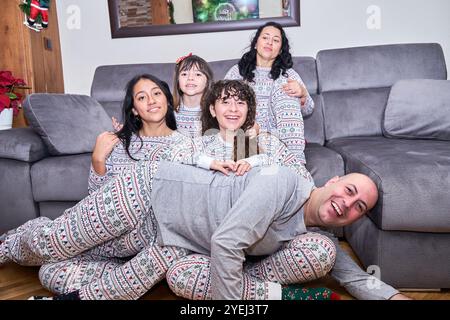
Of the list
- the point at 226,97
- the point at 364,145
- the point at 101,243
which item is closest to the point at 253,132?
the point at 226,97

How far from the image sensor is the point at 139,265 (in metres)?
1.27

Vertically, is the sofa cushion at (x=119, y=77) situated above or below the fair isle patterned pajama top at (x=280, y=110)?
above

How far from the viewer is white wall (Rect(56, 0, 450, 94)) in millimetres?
2621

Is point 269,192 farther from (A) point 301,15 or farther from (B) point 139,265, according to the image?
(A) point 301,15

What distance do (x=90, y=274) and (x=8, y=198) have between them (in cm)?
76

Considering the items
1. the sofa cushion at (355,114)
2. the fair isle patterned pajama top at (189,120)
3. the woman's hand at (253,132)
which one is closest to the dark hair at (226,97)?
the woman's hand at (253,132)

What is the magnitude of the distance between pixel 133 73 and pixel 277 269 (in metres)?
1.55

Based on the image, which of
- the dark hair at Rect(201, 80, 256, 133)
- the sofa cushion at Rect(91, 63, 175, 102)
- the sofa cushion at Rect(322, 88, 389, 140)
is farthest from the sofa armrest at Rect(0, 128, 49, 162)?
the sofa cushion at Rect(322, 88, 389, 140)

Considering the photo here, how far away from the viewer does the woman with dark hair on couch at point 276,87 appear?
182 cm

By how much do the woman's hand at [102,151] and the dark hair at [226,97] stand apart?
1.22ft

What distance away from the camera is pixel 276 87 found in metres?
1.95

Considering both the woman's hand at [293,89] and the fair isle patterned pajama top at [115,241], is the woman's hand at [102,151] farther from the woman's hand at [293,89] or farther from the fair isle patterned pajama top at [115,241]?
the woman's hand at [293,89]

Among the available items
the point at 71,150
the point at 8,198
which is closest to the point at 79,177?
the point at 71,150

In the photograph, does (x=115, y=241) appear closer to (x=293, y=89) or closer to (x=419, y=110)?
(x=293, y=89)
